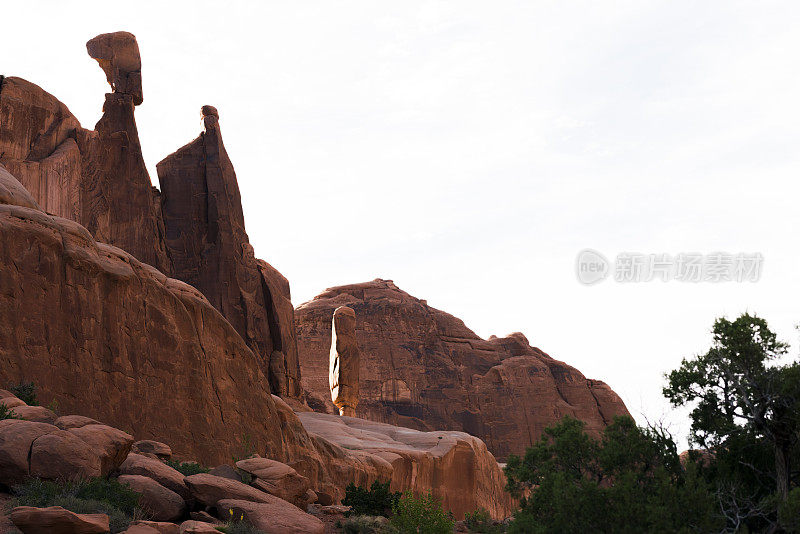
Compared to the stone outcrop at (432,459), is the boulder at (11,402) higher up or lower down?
higher up

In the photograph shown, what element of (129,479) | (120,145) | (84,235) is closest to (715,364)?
(129,479)

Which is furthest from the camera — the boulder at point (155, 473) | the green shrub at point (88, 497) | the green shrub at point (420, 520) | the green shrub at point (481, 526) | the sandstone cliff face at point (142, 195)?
the sandstone cliff face at point (142, 195)

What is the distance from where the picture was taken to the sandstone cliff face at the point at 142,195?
41.3 meters

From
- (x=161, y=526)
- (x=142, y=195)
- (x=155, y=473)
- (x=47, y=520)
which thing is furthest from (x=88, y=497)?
(x=142, y=195)

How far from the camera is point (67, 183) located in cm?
4306

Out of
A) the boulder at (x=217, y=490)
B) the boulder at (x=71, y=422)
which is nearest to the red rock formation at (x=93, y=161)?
the boulder at (x=71, y=422)

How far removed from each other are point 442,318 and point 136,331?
2574 inches

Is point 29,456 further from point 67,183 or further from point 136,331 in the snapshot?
point 67,183

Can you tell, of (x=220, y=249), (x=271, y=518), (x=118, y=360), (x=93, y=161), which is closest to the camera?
(x=271, y=518)

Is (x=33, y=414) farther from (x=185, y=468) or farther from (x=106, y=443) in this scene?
(x=185, y=468)

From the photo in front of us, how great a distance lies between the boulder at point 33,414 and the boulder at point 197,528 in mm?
4385

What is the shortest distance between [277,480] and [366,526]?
2540 millimetres

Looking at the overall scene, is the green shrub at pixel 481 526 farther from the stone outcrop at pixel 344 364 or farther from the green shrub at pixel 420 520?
the stone outcrop at pixel 344 364

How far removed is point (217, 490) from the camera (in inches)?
628
